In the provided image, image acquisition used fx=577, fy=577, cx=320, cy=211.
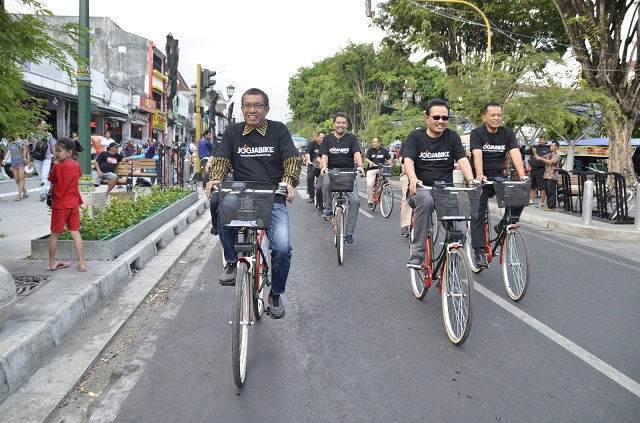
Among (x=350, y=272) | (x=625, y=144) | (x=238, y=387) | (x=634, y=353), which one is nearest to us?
(x=238, y=387)

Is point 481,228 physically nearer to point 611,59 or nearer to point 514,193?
point 514,193

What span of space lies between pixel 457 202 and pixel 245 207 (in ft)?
5.76

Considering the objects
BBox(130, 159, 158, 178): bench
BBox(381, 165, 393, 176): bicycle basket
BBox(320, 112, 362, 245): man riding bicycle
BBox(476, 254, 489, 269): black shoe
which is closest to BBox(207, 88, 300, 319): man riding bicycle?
BBox(476, 254, 489, 269): black shoe

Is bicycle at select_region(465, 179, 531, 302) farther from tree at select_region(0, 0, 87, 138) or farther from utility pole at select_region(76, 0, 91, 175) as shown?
utility pole at select_region(76, 0, 91, 175)

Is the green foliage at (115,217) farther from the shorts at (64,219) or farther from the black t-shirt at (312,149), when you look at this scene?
the black t-shirt at (312,149)

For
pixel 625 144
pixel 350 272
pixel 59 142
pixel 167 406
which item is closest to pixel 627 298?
pixel 350 272

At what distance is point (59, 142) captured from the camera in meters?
6.09

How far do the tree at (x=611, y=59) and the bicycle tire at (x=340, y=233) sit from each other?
11.1 metres

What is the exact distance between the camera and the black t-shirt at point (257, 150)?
457 centimetres

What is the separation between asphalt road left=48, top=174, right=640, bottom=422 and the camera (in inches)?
132

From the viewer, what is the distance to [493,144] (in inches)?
256

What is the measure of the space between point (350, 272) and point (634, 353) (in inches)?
133

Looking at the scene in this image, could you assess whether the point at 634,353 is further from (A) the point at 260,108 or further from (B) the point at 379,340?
(A) the point at 260,108

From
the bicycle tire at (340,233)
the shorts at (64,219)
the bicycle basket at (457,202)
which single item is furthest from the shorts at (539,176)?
the shorts at (64,219)
